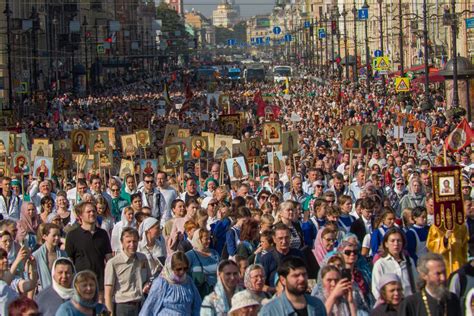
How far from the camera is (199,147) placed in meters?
22.3

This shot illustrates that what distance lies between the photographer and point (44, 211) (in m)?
14.4

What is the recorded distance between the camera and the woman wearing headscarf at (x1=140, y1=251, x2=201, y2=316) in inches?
379

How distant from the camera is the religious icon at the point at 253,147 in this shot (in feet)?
74.6

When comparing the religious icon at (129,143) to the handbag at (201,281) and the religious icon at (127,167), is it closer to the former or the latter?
the religious icon at (127,167)

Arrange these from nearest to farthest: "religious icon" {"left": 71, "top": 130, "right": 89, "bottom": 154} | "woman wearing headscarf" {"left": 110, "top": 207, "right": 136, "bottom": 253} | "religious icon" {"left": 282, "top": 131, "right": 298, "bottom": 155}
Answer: "woman wearing headscarf" {"left": 110, "top": 207, "right": 136, "bottom": 253}
"religious icon" {"left": 282, "top": 131, "right": 298, "bottom": 155}
"religious icon" {"left": 71, "top": 130, "right": 89, "bottom": 154}

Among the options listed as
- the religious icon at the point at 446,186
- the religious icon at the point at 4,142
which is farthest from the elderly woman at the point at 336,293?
the religious icon at the point at 4,142

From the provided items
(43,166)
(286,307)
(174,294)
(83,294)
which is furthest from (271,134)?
(286,307)

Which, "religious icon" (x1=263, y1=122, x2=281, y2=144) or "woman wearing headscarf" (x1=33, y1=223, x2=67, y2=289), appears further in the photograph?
"religious icon" (x1=263, y1=122, x2=281, y2=144)

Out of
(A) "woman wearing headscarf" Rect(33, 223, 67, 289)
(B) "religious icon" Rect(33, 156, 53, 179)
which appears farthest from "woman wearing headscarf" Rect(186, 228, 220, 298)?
(B) "religious icon" Rect(33, 156, 53, 179)

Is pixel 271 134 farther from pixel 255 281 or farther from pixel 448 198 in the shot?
pixel 255 281

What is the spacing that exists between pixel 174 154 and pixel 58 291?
12.0 metres

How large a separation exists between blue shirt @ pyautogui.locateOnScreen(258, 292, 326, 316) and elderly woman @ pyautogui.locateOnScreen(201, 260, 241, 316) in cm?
105

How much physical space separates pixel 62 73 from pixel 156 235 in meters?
82.1

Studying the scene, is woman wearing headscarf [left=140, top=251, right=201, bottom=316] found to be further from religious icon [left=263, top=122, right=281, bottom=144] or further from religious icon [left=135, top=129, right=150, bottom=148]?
religious icon [left=135, top=129, right=150, bottom=148]
